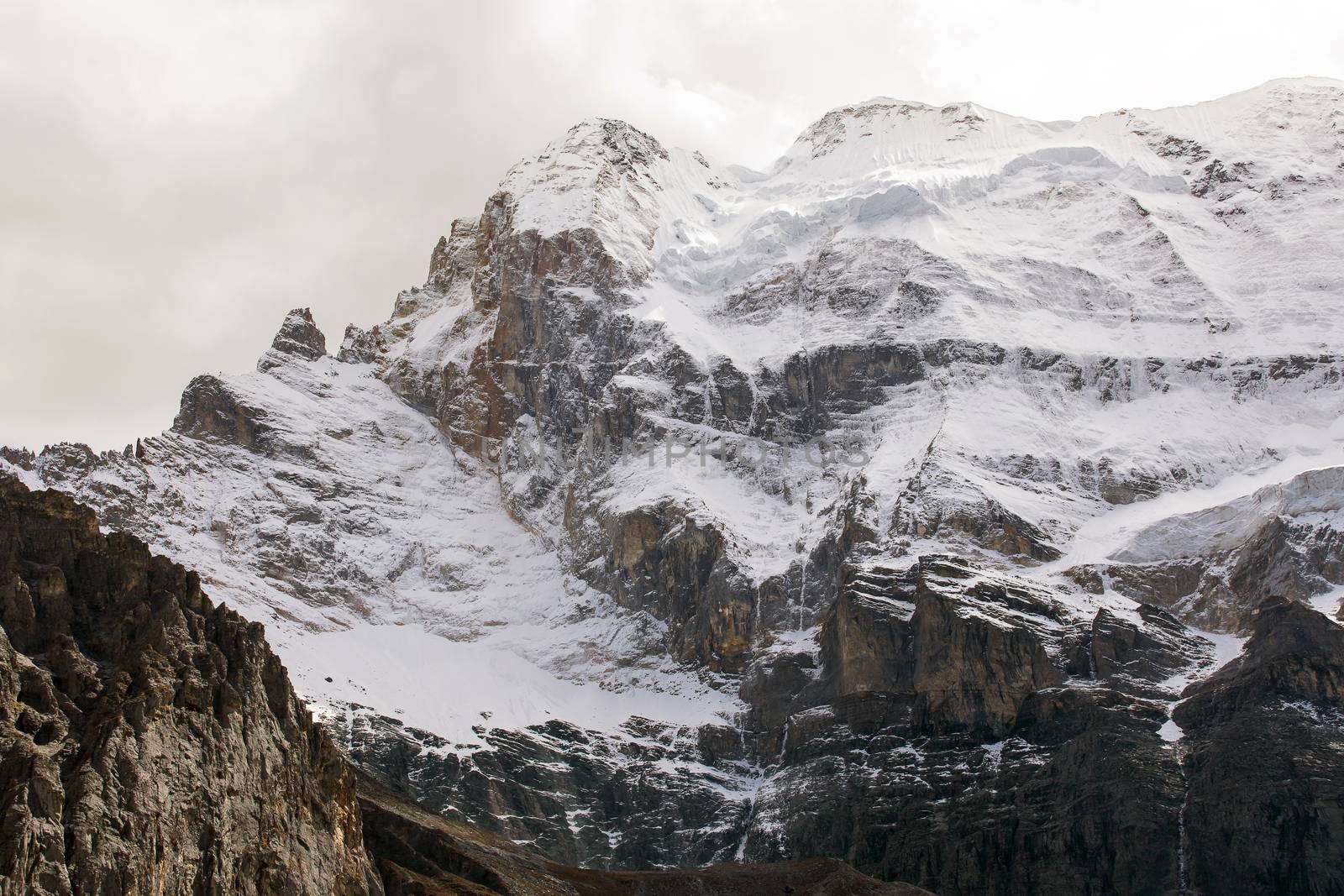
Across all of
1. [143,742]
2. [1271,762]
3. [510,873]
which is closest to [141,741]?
[143,742]

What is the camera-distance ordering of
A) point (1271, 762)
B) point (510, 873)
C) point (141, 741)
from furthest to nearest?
point (1271, 762) < point (510, 873) < point (141, 741)

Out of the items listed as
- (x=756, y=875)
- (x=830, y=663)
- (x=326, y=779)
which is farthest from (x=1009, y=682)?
(x=326, y=779)

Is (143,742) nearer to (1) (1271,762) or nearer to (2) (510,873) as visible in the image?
(2) (510,873)

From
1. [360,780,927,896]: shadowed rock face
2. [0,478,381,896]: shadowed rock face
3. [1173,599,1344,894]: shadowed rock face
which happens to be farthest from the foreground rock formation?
[1173,599,1344,894]: shadowed rock face

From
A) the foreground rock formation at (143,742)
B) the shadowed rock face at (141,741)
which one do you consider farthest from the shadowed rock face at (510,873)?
the shadowed rock face at (141,741)

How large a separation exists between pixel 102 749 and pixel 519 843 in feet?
331

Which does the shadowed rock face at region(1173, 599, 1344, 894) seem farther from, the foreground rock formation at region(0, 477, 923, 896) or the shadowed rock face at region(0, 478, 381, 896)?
the shadowed rock face at region(0, 478, 381, 896)

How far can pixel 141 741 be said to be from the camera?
8569 cm

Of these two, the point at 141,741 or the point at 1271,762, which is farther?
the point at 1271,762

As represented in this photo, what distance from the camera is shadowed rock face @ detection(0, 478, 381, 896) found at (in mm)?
79188

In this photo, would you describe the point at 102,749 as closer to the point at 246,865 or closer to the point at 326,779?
the point at 246,865

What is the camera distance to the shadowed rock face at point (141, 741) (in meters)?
79.2

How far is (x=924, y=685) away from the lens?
184250 millimetres

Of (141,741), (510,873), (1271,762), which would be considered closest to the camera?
(141,741)
